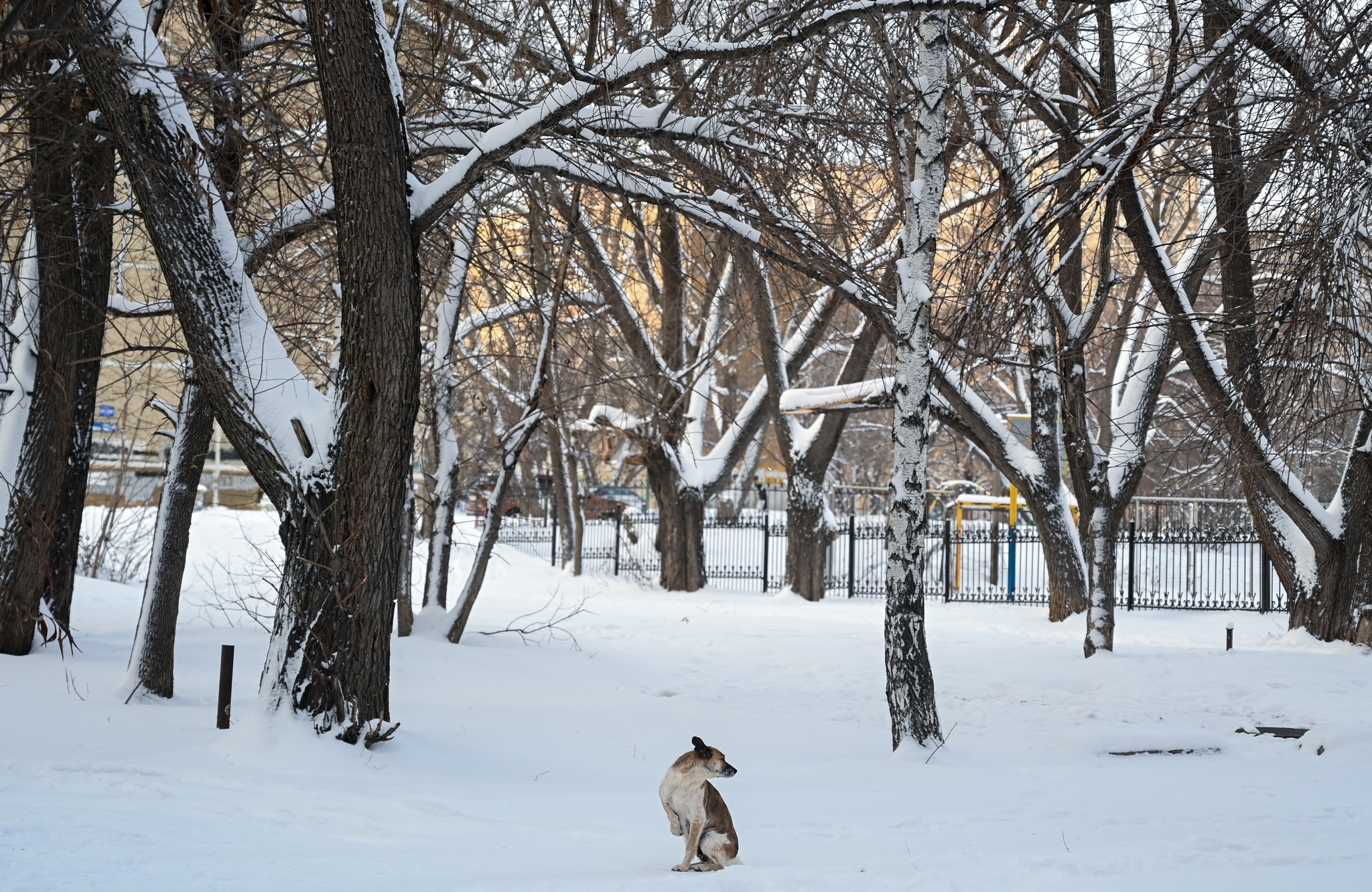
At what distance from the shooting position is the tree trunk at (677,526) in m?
20.5

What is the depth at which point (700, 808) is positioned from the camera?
4094 millimetres

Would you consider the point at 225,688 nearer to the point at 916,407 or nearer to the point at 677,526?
the point at 916,407

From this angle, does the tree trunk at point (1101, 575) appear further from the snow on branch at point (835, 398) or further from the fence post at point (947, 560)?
the fence post at point (947, 560)

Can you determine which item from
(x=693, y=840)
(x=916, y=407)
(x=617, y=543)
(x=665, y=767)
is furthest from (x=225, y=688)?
(x=617, y=543)

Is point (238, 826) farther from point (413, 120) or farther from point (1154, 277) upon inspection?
point (1154, 277)

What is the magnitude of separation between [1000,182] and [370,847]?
29.5 ft

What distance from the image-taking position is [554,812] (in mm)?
5734

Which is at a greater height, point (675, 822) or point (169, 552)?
point (169, 552)

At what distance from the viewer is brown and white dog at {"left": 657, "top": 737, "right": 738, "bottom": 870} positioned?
13.4 ft

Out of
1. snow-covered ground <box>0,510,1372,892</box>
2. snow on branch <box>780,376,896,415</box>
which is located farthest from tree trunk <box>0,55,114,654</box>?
snow on branch <box>780,376,896,415</box>

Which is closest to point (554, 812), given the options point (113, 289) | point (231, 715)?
point (231, 715)

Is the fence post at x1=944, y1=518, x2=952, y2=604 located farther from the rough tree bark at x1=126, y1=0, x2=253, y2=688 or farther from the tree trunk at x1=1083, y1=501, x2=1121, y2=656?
the rough tree bark at x1=126, y1=0, x2=253, y2=688

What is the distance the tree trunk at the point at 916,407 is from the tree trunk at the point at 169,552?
4.68 metres

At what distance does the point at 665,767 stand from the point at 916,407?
9.47 feet
